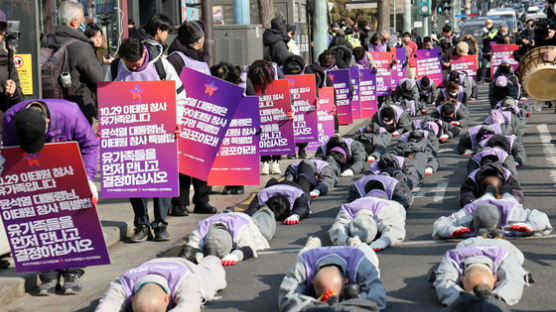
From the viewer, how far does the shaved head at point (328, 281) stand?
6.70 metres

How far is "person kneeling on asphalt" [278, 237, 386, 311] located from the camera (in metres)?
6.64

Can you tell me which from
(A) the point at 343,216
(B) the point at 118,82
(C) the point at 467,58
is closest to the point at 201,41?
(B) the point at 118,82

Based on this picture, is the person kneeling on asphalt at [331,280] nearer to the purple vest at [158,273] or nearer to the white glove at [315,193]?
the purple vest at [158,273]

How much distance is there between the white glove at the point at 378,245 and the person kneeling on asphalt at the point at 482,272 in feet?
4.14

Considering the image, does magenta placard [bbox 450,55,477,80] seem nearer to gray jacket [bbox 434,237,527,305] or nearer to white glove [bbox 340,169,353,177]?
white glove [bbox 340,169,353,177]

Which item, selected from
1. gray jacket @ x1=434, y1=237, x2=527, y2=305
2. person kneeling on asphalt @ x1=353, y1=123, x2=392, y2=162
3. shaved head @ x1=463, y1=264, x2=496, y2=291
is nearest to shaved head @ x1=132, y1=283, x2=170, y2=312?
gray jacket @ x1=434, y1=237, x2=527, y2=305

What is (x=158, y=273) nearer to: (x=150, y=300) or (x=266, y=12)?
(x=150, y=300)

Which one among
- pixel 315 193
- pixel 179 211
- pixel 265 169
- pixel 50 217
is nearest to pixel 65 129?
pixel 50 217

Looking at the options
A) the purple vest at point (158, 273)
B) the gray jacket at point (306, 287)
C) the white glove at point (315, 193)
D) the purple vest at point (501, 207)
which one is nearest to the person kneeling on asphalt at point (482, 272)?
the gray jacket at point (306, 287)

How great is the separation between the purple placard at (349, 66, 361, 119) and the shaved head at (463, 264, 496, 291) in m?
Answer: 13.5

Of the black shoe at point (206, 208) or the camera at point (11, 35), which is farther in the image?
the black shoe at point (206, 208)

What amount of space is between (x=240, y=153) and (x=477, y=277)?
Result: 5632 millimetres

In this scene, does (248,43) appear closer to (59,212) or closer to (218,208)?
(218,208)

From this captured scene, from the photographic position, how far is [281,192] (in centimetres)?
1073
